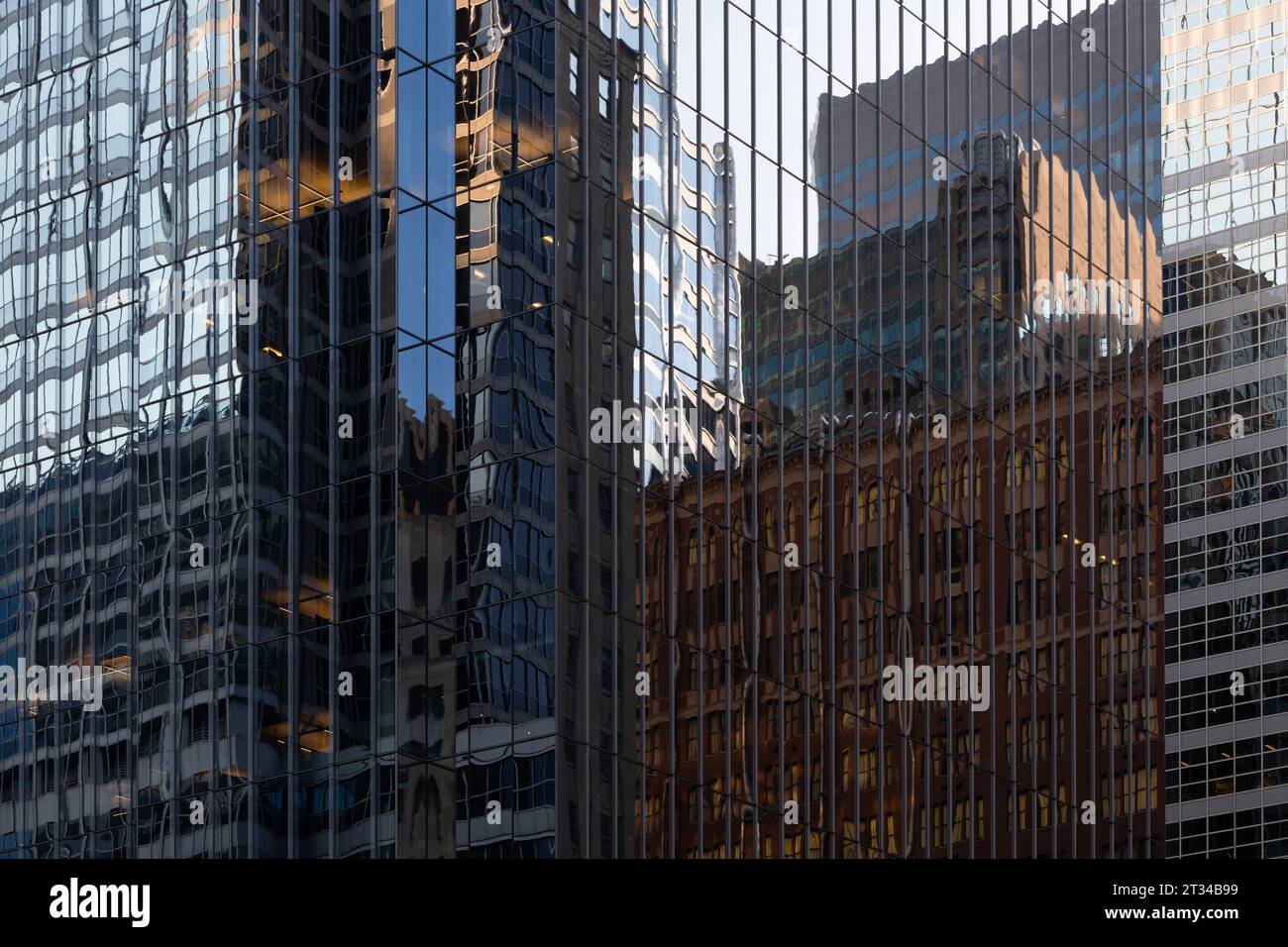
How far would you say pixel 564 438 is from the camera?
183 feet

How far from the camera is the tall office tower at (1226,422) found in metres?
140

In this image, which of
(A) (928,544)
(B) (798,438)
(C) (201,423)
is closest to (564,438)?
(B) (798,438)

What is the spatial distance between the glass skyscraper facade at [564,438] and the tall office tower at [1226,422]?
65278 millimetres

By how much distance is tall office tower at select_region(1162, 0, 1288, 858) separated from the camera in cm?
13975

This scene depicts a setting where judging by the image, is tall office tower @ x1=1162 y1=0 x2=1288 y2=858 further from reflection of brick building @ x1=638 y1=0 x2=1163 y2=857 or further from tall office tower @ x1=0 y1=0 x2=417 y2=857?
tall office tower @ x1=0 y1=0 x2=417 y2=857

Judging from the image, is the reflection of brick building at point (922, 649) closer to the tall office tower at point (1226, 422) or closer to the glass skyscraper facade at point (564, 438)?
the glass skyscraper facade at point (564, 438)

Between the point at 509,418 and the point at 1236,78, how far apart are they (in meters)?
103

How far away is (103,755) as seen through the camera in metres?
64.0

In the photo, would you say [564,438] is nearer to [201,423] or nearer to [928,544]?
[201,423]

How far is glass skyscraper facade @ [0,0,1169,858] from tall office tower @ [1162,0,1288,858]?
214 feet

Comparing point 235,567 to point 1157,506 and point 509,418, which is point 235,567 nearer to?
point 509,418

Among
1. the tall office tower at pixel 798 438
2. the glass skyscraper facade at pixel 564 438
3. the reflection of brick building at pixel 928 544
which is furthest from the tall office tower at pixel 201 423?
the reflection of brick building at pixel 928 544

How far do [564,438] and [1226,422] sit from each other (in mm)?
Answer: 95818
